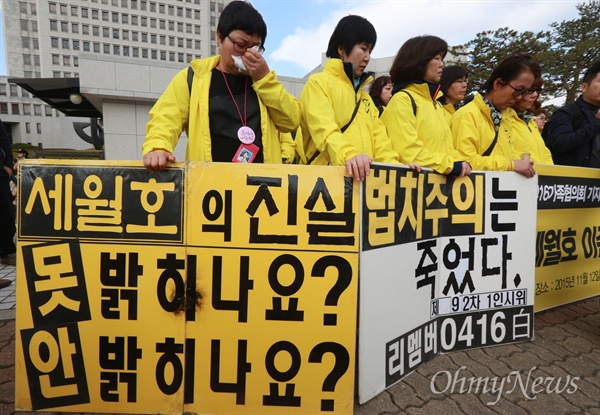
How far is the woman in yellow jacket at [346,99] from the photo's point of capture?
207cm

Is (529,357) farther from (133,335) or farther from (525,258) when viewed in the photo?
(133,335)

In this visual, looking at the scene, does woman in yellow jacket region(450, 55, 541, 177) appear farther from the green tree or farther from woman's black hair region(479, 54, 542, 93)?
the green tree

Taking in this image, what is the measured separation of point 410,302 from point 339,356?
0.57 meters

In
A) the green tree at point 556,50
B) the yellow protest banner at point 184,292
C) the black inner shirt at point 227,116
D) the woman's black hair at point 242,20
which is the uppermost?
the green tree at point 556,50

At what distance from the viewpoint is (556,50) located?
46.9ft

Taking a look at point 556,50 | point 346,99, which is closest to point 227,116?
point 346,99

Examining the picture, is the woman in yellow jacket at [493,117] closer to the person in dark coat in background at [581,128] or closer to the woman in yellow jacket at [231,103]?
the person in dark coat in background at [581,128]

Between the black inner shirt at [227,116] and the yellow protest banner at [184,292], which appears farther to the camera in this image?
the black inner shirt at [227,116]

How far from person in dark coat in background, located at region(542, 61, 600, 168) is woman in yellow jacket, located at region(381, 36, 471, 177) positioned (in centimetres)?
146

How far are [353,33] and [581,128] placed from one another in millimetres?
2390

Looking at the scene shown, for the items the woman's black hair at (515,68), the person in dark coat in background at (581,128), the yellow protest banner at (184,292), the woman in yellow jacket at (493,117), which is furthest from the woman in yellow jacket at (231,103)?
the person in dark coat in background at (581,128)

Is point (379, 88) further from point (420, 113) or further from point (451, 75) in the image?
point (420, 113)

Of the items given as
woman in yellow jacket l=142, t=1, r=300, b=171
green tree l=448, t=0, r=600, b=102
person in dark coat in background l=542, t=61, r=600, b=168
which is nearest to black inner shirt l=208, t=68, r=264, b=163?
woman in yellow jacket l=142, t=1, r=300, b=171

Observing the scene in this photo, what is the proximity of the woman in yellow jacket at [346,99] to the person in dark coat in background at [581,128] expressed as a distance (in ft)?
6.61
